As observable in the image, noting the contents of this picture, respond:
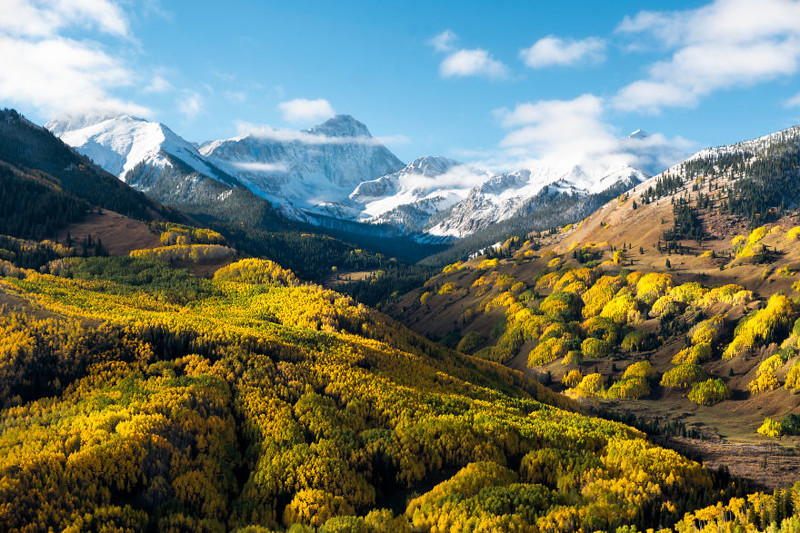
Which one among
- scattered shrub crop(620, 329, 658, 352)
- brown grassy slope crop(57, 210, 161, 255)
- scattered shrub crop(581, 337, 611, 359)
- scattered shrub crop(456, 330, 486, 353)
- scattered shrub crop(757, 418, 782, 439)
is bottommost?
scattered shrub crop(456, 330, 486, 353)

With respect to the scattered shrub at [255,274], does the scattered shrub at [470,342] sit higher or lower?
lower

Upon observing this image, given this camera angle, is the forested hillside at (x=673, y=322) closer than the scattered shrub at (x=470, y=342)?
Yes

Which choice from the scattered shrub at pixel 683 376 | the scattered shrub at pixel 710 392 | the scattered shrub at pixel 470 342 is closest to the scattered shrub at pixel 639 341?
the scattered shrub at pixel 683 376

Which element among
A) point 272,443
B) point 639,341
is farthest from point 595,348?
point 272,443

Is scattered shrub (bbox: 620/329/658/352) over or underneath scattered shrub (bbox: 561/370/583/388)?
over

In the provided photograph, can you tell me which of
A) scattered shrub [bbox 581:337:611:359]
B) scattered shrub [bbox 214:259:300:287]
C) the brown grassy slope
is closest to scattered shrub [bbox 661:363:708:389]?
scattered shrub [bbox 581:337:611:359]

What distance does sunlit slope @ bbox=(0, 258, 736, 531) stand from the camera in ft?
83.1

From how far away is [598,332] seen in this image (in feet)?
354

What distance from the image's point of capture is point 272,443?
3234cm

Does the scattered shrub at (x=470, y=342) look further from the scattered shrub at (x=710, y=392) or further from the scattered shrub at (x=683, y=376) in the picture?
the scattered shrub at (x=710, y=392)

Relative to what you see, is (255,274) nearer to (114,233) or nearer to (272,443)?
(114,233)

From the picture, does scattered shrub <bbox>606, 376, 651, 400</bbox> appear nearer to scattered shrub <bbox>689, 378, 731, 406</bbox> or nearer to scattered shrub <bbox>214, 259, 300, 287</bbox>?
scattered shrub <bbox>689, 378, 731, 406</bbox>

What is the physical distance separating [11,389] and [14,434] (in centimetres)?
958

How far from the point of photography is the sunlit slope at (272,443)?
25.3m
